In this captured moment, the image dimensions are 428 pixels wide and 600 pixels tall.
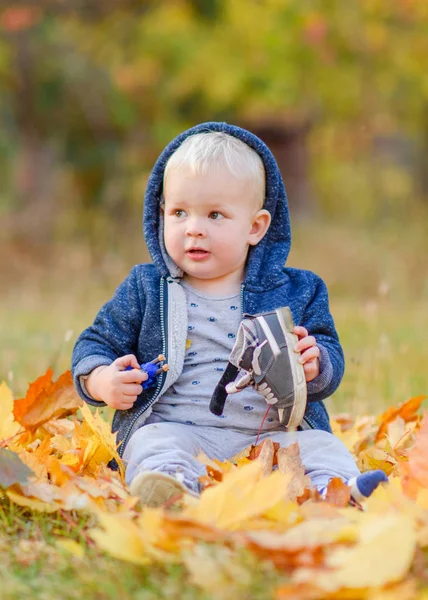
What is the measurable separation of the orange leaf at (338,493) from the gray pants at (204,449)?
0.56 feet

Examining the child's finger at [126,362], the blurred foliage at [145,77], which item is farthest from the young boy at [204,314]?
the blurred foliage at [145,77]

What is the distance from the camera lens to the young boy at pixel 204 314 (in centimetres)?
226

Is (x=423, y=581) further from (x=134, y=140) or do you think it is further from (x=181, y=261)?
(x=134, y=140)

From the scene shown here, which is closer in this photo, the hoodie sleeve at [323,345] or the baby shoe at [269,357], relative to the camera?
the baby shoe at [269,357]

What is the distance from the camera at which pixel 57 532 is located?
5.78 ft

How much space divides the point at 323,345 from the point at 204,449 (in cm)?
45

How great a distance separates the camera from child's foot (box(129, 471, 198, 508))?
6.09ft

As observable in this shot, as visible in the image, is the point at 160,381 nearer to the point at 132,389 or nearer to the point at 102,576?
the point at 132,389

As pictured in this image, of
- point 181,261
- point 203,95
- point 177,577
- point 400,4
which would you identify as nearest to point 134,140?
point 203,95

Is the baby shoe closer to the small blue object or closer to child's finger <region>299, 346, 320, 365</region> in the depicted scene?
child's finger <region>299, 346, 320, 365</region>

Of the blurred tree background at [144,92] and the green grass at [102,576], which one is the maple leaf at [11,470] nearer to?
the green grass at [102,576]

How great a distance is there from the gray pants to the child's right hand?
0.10m

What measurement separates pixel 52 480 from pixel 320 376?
0.75m

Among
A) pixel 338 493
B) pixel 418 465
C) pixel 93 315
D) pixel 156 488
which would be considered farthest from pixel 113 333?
pixel 93 315
